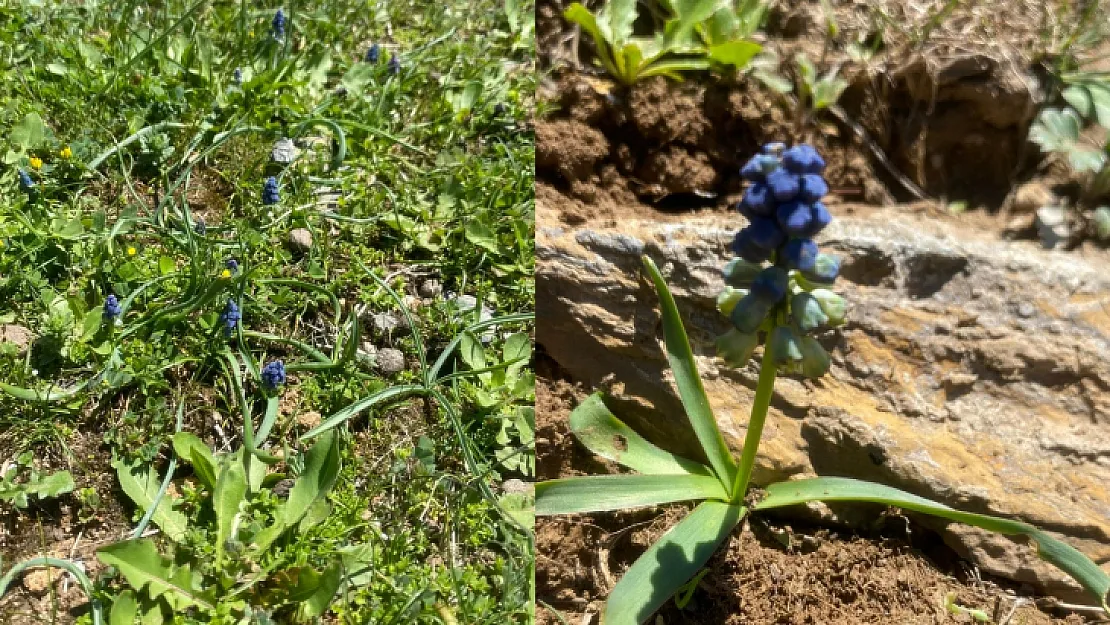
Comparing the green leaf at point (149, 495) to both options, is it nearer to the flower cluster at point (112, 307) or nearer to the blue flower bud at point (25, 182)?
the flower cluster at point (112, 307)

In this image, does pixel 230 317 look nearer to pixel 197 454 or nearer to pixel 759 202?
pixel 197 454

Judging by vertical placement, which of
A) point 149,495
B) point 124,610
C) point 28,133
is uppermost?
point 28,133

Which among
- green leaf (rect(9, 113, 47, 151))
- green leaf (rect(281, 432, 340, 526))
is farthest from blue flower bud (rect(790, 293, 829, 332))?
green leaf (rect(9, 113, 47, 151))

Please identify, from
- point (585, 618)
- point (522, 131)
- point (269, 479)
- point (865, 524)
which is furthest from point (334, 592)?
point (522, 131)

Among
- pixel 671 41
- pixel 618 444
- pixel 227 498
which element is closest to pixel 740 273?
pixel 618 444

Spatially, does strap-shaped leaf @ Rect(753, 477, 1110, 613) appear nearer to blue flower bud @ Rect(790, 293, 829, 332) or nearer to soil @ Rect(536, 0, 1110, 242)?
blue flower bud @ Rect(790, 293, 829, 332)
